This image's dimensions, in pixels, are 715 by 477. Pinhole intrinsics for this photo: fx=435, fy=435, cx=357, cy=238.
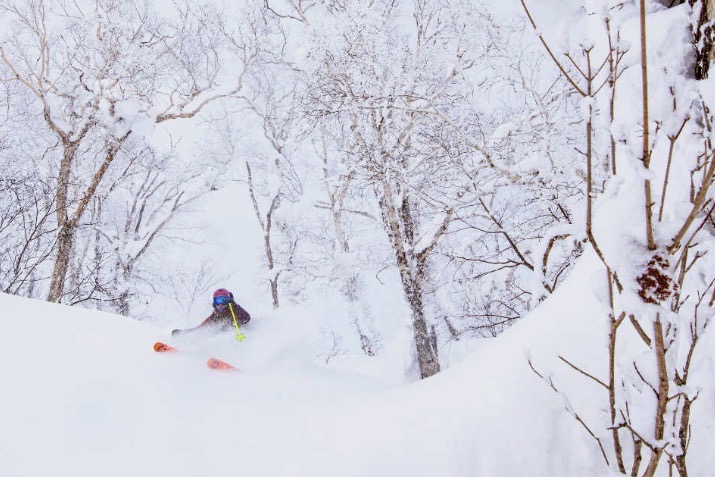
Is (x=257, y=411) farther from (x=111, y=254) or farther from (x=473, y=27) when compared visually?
(x=111, y=254)

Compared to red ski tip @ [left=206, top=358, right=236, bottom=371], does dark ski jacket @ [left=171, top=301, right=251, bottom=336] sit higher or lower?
higher

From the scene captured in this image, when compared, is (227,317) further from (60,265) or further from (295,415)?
(60,265)

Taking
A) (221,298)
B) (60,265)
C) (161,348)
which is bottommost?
(161,348)

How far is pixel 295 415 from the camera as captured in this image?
3016 mm

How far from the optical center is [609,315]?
1132mm

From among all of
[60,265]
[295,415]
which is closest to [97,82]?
[60,265]

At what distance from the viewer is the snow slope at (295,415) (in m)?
2.15

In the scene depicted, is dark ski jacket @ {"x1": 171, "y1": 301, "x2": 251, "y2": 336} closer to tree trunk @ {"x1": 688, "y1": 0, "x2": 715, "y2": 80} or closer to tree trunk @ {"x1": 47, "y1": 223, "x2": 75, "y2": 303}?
tree trunk @ {"x1": 47, "y1": 223, "x2": 75, "y2": 303}

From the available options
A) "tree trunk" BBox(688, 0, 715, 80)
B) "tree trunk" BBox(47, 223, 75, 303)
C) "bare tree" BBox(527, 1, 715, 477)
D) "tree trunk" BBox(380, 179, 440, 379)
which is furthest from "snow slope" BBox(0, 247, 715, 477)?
"tree trunk" BBox(380, 179, 440, 379)

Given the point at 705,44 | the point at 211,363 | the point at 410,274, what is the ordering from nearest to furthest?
the point at 705,44, the point at 211,363, the point at 410,274

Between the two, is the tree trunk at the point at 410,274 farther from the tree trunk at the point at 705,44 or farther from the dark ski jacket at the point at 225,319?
the tree trunk at the point at 705,44

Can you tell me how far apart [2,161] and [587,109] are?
1391 cm

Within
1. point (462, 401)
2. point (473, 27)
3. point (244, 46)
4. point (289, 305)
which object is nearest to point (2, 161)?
point (244, 46)

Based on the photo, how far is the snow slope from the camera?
7.07 ft
